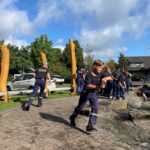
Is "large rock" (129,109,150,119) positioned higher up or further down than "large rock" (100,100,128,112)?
further down

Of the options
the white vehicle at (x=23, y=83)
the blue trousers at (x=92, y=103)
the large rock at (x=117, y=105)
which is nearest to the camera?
the blue trousers at (x=92, y=103)

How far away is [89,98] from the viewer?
33.0 ft

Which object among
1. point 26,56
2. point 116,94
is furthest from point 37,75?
Result: point 26,56

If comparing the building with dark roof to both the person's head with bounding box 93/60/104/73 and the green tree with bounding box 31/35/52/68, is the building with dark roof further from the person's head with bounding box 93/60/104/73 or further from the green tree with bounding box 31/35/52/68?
the person's head with bounding box 93/60/104/73

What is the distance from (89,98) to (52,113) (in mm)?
2726

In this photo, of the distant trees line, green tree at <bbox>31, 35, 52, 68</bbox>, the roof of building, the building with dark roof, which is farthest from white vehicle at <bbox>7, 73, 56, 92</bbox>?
the roof of building

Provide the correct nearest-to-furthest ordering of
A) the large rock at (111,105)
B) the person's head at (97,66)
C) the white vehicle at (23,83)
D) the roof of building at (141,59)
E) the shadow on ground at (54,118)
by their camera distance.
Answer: the person's head at (97,66) → the shadow on ground at (54,118) → the large rock at (111,105) → the white vehicle at (23,83) → the roof of building at (141,59)

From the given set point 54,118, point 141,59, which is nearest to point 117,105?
point 54,118

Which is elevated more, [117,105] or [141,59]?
[141,59]

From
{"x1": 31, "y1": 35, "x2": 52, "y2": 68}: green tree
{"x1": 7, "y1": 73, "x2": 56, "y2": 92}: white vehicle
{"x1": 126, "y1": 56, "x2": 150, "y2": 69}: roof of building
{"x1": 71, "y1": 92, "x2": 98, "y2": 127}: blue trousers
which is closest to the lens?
{"x1": 71, "y1": 92, "x2": 98, "y2": 127}: blue trousers

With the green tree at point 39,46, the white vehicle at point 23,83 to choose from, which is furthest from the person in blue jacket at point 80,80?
the green tree at point 39,46

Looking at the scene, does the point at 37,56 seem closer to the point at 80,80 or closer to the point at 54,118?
the point at 80,80

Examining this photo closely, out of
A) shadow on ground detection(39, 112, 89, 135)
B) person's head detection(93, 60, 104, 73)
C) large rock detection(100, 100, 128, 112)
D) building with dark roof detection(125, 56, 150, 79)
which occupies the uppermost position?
building with dark roof detection(125, 56, 150, 79)

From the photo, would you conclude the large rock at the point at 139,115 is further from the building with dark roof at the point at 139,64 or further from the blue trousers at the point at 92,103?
the building with dark roof at the point at 139,64
